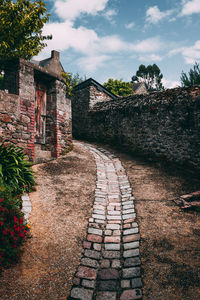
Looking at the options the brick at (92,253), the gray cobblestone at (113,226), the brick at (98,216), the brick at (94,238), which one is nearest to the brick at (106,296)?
the brick at (92,253)

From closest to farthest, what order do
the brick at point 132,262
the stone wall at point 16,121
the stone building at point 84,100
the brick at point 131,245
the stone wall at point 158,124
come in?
1. the brick at point 132,262
2. the brick at point 131,245
3. the stone wall at point 16,121
4. the stone wall at point 158,124
5. the stone building at point 84,100

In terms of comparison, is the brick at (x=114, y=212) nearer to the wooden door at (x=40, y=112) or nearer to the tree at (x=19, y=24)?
the wooden door at (x=40, y=112)

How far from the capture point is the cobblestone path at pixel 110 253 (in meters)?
2.78

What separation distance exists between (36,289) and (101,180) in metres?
4.00

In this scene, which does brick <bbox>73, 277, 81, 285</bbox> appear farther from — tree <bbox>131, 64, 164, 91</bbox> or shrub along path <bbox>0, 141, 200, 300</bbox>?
tree <bbox>131, 64, 164, 91</bbox>

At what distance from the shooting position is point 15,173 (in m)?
4.86

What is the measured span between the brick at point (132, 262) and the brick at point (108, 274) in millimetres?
230

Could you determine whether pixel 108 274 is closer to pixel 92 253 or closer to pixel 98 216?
pixel 92 253

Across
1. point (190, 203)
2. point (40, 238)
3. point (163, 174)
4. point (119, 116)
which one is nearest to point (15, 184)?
point (40, 238)

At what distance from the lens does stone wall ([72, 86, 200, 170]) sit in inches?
278

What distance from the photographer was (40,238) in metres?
3.64

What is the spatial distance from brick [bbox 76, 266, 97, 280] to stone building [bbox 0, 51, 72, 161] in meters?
4.18

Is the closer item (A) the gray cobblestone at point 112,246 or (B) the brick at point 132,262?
(B) the brick at point 132,262

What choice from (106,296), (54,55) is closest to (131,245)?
(106,296)
